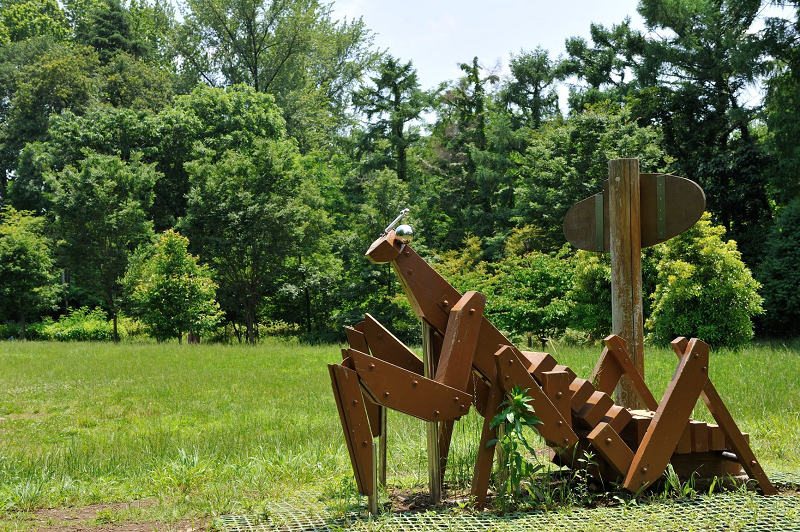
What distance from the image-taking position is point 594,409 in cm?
432

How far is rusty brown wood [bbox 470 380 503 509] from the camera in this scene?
3.94 meters

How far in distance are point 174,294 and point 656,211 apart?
20.8 m

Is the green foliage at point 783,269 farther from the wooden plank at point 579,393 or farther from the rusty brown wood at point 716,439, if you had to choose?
the wooden plank at point 579,393

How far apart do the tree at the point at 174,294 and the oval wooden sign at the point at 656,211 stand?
20159 millimetres

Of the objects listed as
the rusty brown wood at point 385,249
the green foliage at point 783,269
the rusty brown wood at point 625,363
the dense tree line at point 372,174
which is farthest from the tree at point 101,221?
the rusty brown wood at point 625,363

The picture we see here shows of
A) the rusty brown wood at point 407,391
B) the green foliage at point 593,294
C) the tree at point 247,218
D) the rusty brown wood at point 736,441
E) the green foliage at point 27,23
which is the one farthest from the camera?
the green foliage at point 27,23

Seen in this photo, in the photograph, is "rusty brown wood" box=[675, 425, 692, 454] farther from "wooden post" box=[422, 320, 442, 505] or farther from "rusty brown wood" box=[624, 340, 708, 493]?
"wooden post" box=[422, 320, 442, 505]

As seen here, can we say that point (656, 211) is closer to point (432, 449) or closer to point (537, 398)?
point (537, 398)

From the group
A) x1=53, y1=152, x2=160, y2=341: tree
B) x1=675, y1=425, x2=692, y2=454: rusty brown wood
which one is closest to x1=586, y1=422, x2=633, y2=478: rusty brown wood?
x1=675, y1=425, x2=692, y2=454: rusty brown wood

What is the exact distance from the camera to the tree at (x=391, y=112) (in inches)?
1315

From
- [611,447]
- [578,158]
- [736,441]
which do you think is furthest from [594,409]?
[578,158]

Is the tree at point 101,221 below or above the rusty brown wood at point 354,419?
above

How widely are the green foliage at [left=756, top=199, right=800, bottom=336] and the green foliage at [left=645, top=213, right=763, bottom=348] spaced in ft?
26.0

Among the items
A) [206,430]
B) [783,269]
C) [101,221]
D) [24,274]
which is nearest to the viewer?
[206,430]
